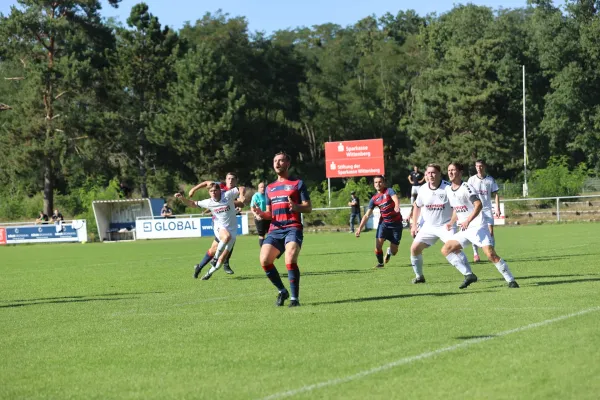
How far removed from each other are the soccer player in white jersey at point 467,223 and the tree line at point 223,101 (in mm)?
54210

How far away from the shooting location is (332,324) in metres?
10.2

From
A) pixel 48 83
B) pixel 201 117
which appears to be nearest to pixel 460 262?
pixel 48 83

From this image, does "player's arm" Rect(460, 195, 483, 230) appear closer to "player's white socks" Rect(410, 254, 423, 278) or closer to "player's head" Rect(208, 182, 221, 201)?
"player's white socks" Rect(410, 254, 423, 278)

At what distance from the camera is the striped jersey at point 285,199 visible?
12.2 m

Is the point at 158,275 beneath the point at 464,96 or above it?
beneath

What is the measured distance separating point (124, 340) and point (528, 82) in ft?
238

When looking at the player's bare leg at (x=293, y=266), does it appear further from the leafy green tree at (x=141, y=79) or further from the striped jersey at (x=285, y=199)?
the leafy green tree at (x=141, y=79)

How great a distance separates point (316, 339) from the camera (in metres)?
9.08

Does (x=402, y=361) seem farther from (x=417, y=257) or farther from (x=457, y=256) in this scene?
(x=417, y=257)

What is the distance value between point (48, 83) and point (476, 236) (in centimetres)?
5797

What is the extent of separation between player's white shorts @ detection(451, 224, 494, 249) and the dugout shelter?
3744cm

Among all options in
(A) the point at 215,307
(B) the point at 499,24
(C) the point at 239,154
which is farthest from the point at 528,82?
(A) the point at 215,307

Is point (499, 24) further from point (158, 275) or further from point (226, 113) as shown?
point (158, 275)

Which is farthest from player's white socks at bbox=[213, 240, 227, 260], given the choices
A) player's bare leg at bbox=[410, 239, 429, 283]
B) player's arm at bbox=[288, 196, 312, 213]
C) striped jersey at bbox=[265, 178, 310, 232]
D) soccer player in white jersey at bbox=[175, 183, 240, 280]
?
player's arm at bbox=[288, 196, 312, 213]
